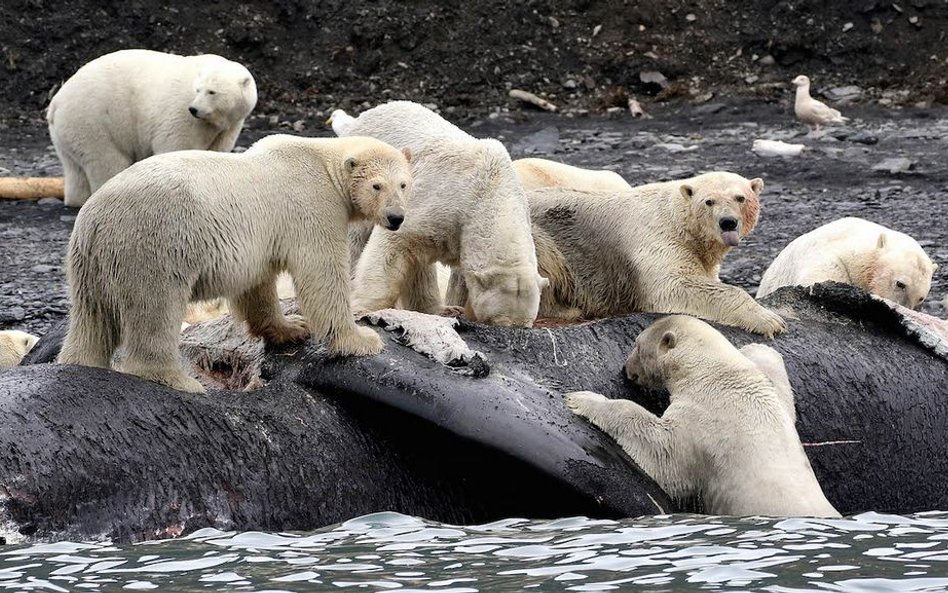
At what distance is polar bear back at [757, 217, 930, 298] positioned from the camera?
11.3 meters

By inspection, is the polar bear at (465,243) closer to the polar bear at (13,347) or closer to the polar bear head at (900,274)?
the polar bear at (13,347)

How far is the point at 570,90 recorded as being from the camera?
21078 millimetres

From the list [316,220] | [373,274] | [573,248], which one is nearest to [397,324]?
[316,220]

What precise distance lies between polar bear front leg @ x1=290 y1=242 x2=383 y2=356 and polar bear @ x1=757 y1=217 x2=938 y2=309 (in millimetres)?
4742

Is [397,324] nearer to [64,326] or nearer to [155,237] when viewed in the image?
[155,237]

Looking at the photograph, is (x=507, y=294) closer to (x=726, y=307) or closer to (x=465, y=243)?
(x=465, y=243)

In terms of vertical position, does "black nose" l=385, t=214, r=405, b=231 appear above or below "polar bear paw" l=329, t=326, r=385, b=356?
above

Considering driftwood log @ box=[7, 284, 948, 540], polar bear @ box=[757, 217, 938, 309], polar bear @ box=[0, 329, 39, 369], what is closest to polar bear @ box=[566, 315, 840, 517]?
driftwood log @ box=[7, 284, 948, 540]

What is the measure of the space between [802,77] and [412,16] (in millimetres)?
5336

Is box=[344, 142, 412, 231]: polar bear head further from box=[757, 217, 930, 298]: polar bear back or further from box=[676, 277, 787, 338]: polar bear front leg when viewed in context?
box=[757, 217, 930, 298]: polar bear back

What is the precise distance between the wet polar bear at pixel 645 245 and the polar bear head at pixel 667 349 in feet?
2.63

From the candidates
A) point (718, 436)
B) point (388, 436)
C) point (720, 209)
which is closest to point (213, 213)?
point (388, 436)

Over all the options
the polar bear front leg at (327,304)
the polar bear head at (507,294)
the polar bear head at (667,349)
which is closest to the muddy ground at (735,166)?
the polar bear head at (507,294)

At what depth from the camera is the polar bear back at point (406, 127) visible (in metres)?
9.11
